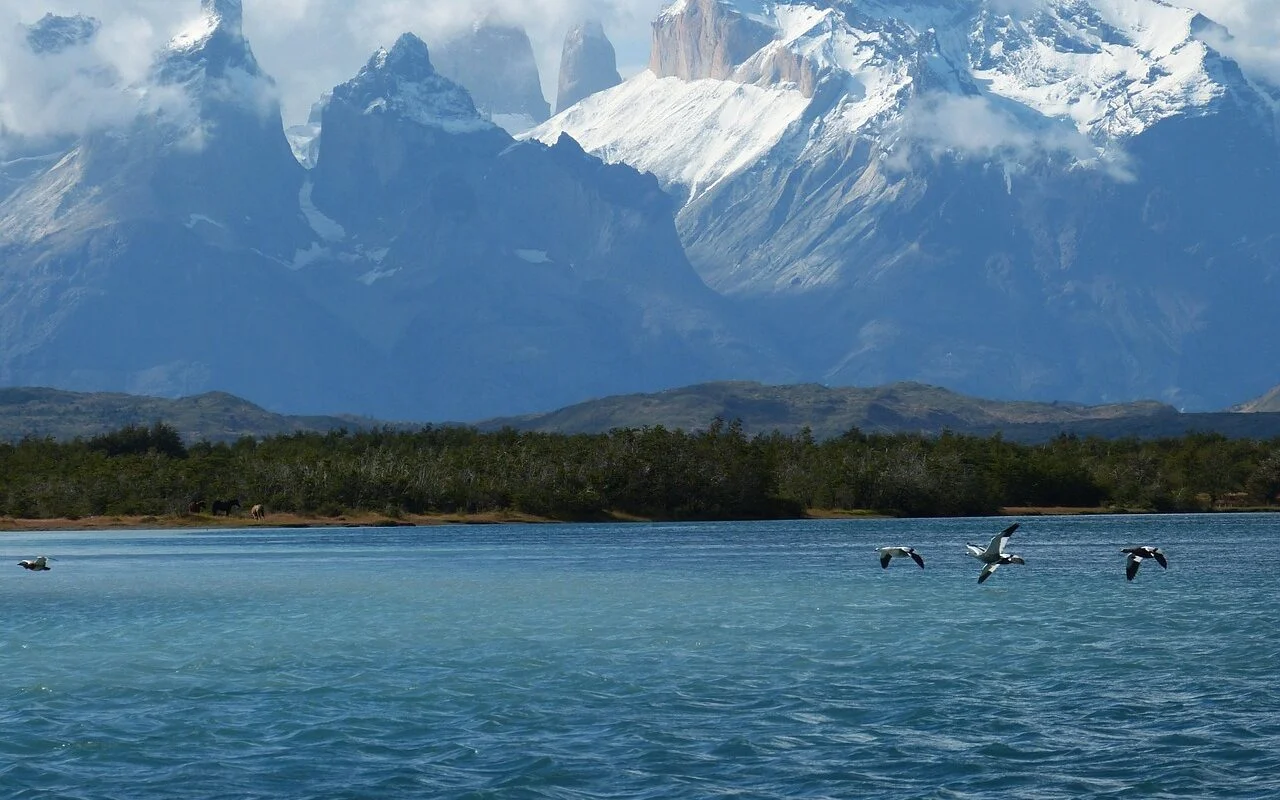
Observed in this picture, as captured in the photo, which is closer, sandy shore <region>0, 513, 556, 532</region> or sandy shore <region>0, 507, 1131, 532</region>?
sandy shore <region>0, 507, 1131, 532</region>

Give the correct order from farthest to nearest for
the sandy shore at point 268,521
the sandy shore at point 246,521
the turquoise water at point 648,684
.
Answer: the sandy shore at point 246,521 < the sandy shore at point 268,521 < the turquoise water at point 648,684

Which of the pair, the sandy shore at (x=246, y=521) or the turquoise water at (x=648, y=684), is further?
the sandy shore at (x=246, y=521)

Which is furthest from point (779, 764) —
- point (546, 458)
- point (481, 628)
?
point (546, 458)

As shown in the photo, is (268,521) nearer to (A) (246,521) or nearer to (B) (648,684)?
(A) (246,521)

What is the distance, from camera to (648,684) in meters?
51.1

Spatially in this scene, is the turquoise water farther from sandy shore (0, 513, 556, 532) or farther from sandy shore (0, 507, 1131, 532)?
sandy shore (0, 513, 556, 532)

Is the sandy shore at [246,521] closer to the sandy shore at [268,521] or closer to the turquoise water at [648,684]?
the sandy shore at [268,521]

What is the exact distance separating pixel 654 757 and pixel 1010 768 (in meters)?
7.33

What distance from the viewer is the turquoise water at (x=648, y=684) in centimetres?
3847

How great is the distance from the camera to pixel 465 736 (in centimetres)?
4319

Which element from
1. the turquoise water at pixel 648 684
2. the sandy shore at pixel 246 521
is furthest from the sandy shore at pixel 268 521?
the turquoise water at pixel 648 684

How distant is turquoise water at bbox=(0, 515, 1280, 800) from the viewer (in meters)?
38.5

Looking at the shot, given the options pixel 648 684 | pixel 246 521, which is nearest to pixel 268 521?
pixel 246 521

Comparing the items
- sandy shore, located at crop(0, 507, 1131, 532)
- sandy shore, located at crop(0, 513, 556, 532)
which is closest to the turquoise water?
sandy shore, located at crop(0, 507, 1131, 532)
